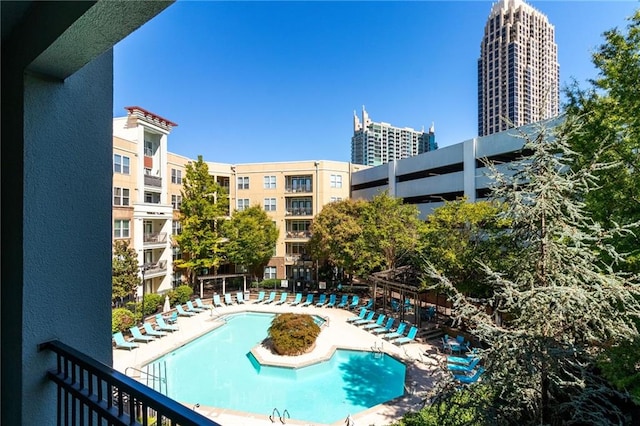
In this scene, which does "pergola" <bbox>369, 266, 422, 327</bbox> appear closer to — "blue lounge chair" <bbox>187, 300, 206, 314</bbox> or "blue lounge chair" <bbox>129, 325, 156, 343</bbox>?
"blue lounge chair" <bbox>187, 300, 206, 314</bbox>

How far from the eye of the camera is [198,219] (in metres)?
22.0

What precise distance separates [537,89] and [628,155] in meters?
59.3

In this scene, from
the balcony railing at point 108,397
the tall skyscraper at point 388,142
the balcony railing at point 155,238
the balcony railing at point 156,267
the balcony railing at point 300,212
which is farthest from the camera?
the tall skyscraper at point 388,142

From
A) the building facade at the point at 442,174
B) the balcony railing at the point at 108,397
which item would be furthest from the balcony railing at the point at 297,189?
the balcony railing at the point at 108,397

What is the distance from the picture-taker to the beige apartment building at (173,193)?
19234mm

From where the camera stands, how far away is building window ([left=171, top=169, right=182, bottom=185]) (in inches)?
931

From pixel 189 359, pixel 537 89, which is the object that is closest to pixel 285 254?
pixel 189 359

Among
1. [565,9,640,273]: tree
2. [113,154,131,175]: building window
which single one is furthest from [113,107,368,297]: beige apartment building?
[565,9,640,273]: tree

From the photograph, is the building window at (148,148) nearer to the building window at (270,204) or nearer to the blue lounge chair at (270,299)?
the building window at (270,204)

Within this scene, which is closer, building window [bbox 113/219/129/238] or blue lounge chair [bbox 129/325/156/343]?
blue lounge chair [bbox 129/325/156/343]

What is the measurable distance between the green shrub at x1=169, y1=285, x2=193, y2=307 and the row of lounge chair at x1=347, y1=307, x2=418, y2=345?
1065cm

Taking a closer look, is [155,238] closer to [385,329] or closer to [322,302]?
[322,302]

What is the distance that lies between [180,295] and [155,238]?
13.5 feet

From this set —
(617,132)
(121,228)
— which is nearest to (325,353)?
(617,132)
